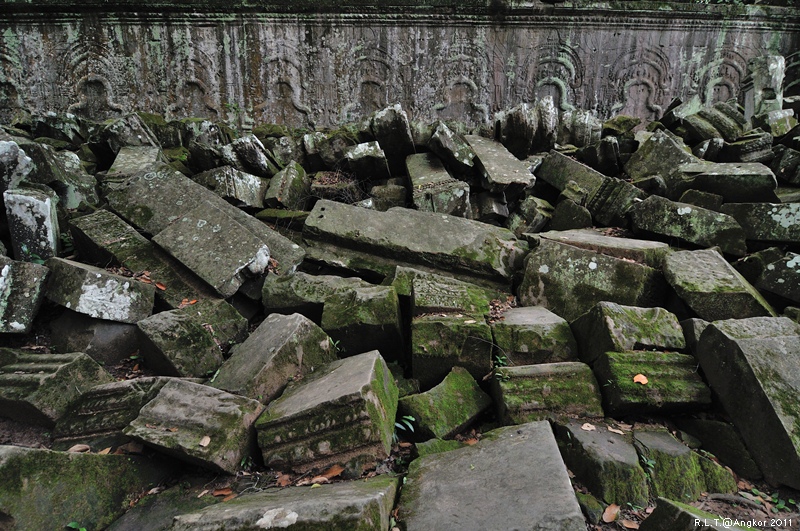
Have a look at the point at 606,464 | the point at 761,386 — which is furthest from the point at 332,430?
the point at 761,386

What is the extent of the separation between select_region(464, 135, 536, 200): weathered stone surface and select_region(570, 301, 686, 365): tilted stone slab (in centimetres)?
256

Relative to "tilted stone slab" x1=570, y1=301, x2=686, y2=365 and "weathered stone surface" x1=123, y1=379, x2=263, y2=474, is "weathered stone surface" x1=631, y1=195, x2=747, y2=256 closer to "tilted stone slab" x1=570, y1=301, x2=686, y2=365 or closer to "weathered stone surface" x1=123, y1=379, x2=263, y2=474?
"tilted stone slab" x1=570, y1=301, x2=686, y2=365

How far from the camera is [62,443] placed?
2.53 metres

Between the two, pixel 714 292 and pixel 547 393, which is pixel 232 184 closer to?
pixel 547 393

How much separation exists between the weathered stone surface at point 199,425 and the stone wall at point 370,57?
7945 mm

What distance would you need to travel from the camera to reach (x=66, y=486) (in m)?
2.04

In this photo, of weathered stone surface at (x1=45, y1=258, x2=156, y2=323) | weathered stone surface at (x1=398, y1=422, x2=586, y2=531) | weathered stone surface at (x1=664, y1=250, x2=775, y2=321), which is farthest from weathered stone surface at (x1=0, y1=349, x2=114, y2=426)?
weathered stone surface at (x1=664, y1=250, x2=775, y2=321)

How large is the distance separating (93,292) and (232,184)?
209cm

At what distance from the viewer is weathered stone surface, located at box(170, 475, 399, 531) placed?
1.62m

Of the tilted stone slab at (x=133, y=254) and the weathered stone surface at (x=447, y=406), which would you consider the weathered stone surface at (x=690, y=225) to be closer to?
the weathered stone surface at (x=447, y=406)

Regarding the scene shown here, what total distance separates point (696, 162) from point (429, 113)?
5.59 meters

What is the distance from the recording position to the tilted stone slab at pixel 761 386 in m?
2.18

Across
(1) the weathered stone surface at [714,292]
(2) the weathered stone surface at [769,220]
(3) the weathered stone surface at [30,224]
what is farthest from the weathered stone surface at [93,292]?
(2) the weathered stone surface at [769,220]

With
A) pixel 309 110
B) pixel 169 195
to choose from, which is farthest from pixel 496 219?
pixel 309 110
